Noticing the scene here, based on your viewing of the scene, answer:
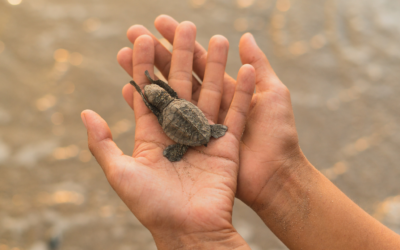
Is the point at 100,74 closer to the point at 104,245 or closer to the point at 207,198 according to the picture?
the point at 104,245

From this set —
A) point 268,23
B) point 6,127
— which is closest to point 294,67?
point 268,23

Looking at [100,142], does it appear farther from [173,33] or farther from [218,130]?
[173,33]

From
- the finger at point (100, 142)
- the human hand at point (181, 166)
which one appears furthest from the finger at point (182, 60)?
the finger at point (100, 142)

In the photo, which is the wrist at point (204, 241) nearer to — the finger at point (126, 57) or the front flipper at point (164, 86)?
the front flipper at point (164, 86)

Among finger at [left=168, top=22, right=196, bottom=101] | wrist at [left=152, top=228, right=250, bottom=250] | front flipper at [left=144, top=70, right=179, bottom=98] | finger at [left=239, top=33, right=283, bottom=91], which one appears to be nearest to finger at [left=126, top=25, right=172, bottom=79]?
finger at [left=168, top=22, right=196, bottom=101]

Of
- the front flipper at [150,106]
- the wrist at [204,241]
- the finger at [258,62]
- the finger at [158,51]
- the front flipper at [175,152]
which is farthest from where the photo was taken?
the finger at [158,51]
